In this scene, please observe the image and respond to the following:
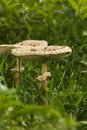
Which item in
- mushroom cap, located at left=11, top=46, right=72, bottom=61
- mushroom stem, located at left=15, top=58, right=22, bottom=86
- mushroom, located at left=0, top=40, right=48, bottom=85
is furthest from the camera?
mushroom stem, located at left=15, top=58, right=22, bottom=86

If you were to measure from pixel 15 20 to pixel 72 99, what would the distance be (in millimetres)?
1691

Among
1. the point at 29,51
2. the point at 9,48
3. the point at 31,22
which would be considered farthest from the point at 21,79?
the point at 31,22

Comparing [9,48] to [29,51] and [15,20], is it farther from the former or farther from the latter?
[15,20]

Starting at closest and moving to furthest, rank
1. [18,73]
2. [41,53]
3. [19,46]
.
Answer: [41,53], [19,46], [18,73]

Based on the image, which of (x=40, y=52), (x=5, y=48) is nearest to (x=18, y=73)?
(x=5, y=48)

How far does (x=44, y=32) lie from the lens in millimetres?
4961

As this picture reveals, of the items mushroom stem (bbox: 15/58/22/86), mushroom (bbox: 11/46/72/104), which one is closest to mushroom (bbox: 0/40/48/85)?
mushroom stem (bbox: 15/58/22/86)

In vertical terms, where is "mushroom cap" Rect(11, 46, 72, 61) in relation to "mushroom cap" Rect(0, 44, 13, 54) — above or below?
above

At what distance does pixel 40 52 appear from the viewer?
9.33 ft

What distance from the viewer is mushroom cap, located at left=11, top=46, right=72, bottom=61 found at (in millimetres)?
2826

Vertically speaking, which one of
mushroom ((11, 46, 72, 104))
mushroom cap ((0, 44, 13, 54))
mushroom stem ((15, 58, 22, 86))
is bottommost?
mushroom stem ((15, 58, 22, 86))

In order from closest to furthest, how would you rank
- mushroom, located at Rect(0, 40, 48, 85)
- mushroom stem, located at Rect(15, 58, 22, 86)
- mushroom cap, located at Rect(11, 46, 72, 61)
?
mushroom cap, located at Rect(11, 46, 72, 61), mushroom, located at Rect(0, 40, 48, 85), mushroom stem, located at Rect(15, 58, 22, 86)

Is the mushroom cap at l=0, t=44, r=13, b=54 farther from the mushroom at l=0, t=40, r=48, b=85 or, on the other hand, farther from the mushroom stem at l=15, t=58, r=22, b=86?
the mushroom stem at l=15, t=58, r=22, b=86

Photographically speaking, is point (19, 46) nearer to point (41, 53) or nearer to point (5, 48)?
point (5, 48)
